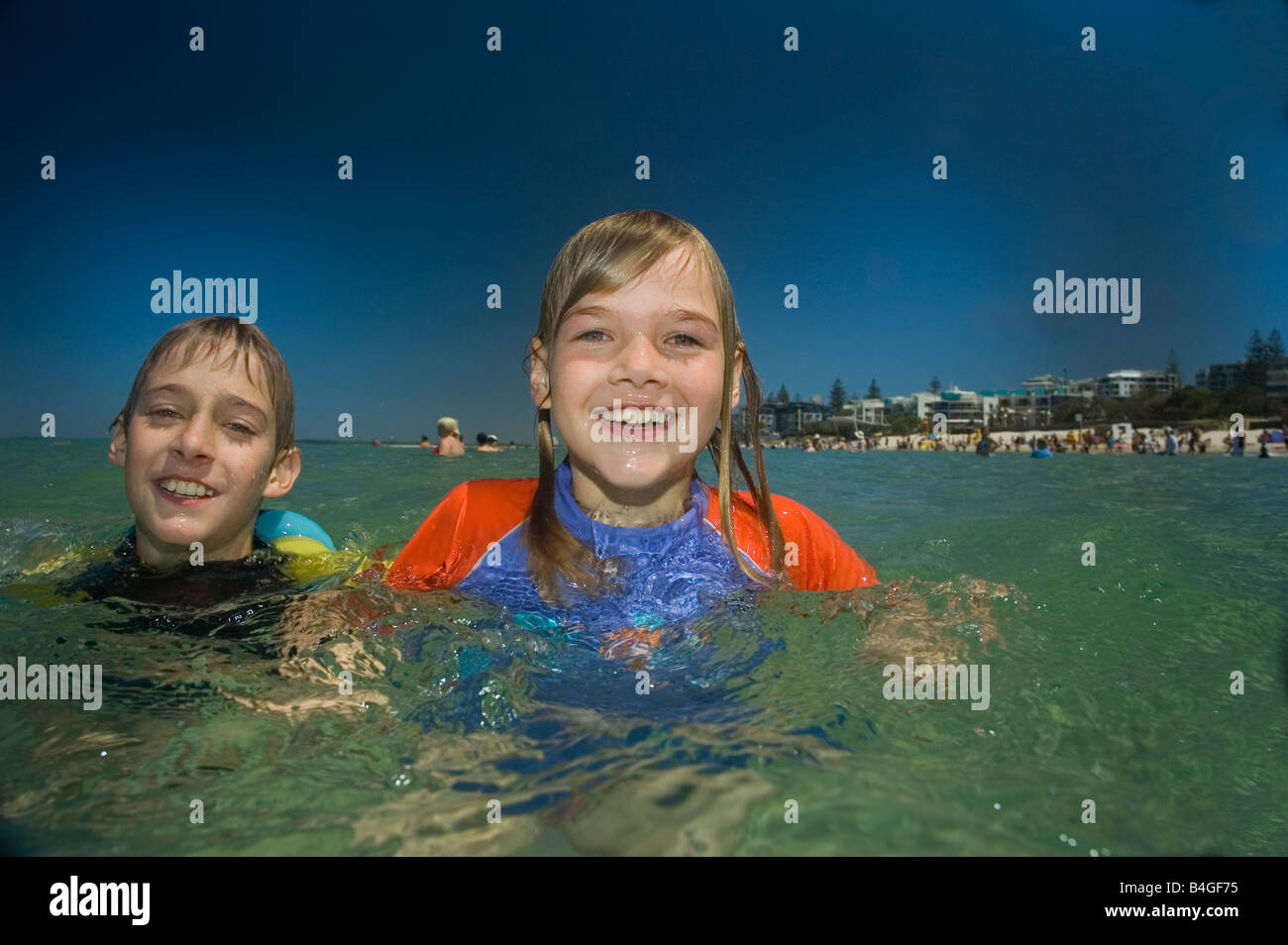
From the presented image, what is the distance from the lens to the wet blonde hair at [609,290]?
288 cm

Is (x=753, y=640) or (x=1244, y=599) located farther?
(x=1244, y=599)

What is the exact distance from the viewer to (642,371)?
2.73 metres

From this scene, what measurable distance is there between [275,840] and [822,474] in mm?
16596

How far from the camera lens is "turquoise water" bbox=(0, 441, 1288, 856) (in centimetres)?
141

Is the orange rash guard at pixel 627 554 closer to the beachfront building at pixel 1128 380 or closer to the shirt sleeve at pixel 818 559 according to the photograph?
the shirt sleeve at pixel 818 559

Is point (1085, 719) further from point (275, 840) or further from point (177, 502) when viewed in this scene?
point (177, 502)

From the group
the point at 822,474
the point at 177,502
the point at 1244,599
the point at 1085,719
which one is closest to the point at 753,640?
the point at 1085,719

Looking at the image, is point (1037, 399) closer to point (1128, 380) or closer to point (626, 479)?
point (1128, 380)

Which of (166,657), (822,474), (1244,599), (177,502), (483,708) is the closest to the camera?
(483,708)

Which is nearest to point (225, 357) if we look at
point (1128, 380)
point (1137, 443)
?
point (1137, 443)

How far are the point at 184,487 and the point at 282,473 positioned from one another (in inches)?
24.0

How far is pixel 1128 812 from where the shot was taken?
1.55m

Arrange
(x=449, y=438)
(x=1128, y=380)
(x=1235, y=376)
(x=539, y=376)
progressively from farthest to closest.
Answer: (x=1128, y=380), (x=1235, y=376), (x=449, y=438), (x=539, y=376)
